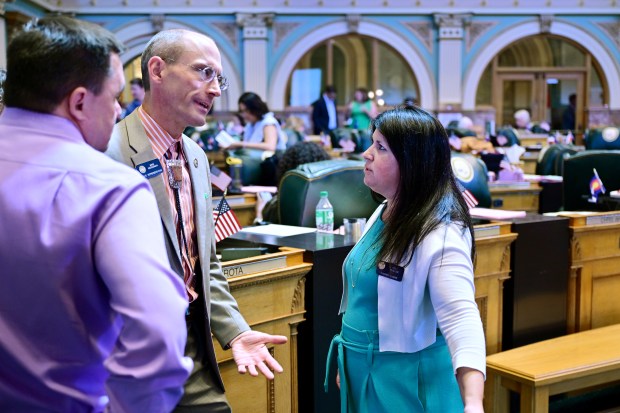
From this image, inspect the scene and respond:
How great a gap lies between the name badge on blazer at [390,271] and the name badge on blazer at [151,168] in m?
0.62

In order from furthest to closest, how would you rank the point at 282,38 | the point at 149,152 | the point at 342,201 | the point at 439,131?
the point at 282,38, the point at 342,201, the point at 439,131, the point at 149,152

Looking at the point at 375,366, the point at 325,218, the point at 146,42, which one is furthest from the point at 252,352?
the point at 146,42

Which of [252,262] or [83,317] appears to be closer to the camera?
[83,317]

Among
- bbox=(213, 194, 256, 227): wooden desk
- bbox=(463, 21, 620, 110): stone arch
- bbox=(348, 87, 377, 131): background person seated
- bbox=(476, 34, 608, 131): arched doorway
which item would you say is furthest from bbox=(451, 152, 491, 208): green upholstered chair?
bbox=(476, 34, 608, 131): arched doorway

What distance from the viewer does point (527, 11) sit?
51.8 feet

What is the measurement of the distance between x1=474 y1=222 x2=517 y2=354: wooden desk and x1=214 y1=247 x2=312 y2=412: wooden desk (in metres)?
1.02

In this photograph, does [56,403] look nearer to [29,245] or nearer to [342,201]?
[29,245]

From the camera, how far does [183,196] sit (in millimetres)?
1853

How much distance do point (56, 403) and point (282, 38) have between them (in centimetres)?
1476

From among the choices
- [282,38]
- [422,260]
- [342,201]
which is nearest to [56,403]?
[422,260]

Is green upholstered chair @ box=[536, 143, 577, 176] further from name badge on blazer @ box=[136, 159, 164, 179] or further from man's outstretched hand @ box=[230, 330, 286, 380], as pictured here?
name badge on blazer @ box=[136, 159, 164, 179]

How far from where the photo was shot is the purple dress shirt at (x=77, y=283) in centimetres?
107

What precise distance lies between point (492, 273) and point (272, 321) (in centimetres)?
128

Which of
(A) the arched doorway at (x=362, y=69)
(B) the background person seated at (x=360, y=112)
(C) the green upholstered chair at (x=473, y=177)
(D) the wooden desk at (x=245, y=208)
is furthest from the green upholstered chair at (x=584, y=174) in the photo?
(A) the arched doorway at (x=362, y=69)
